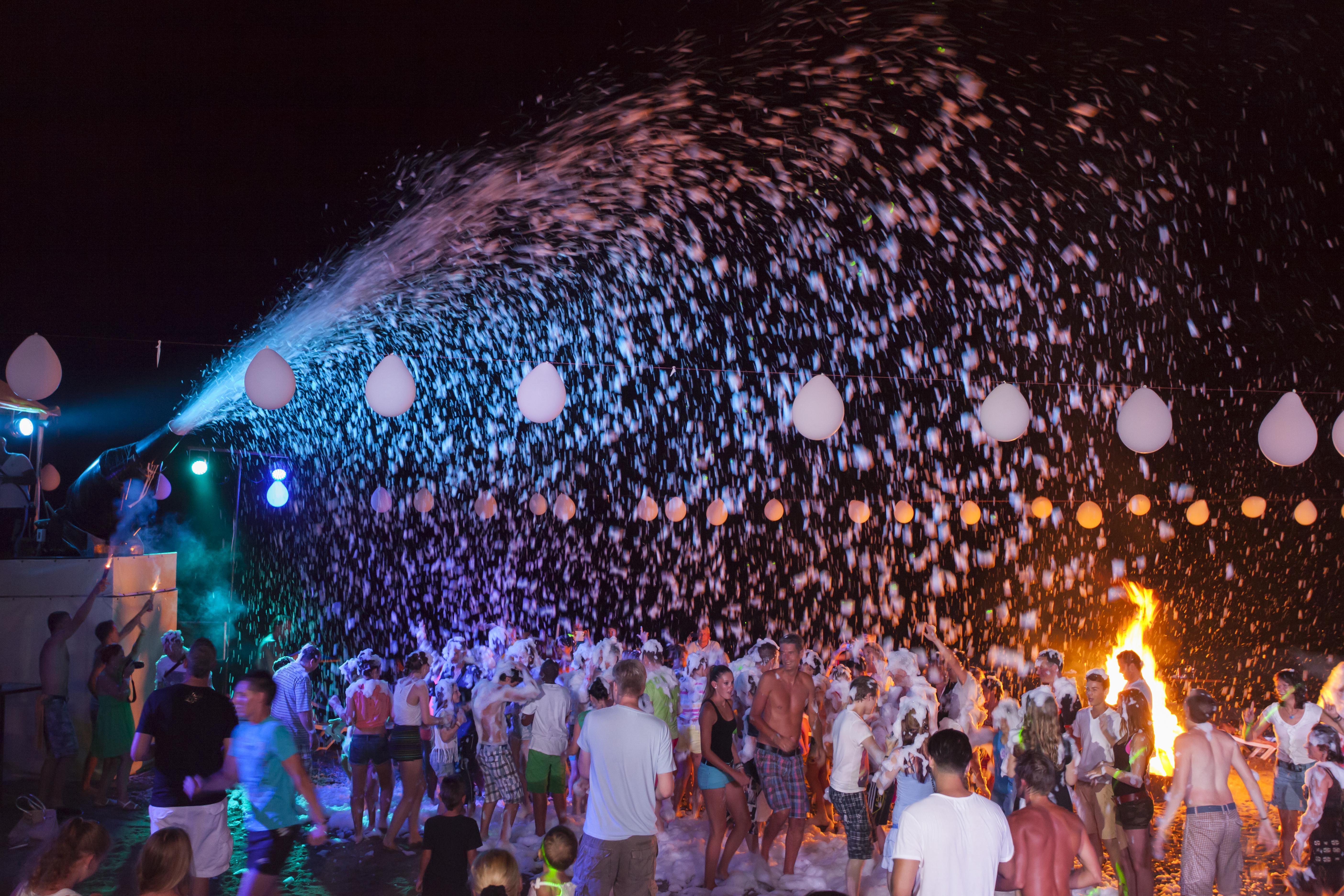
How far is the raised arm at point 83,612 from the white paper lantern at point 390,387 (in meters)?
4.35

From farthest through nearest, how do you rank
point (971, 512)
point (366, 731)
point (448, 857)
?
point (971, 512), point (366, 731), point (448, 857)

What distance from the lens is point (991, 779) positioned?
6789 millimetres

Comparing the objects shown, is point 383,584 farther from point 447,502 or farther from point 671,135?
point 671,135

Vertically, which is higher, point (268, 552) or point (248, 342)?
point (248, 342)

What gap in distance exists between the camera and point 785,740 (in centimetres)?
600

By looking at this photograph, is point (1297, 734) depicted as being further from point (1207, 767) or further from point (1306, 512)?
point (1306, 512)

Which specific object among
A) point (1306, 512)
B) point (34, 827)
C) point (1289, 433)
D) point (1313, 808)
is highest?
point (1289, 433)

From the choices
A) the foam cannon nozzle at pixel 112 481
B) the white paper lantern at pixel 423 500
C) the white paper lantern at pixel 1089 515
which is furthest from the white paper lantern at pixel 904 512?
the foam cannon nozzle at pixel 112 481

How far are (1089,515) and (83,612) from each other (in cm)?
1115

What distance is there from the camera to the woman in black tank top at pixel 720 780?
5.93 metres

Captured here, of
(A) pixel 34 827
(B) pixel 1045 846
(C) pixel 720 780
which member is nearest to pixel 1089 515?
(C) pixel 720 780

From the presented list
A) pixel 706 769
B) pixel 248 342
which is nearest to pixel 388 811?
pixel 706 769

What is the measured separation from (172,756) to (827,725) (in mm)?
5408

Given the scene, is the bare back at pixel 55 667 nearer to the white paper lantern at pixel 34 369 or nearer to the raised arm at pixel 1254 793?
the white paper lantern at pixel 34 369
